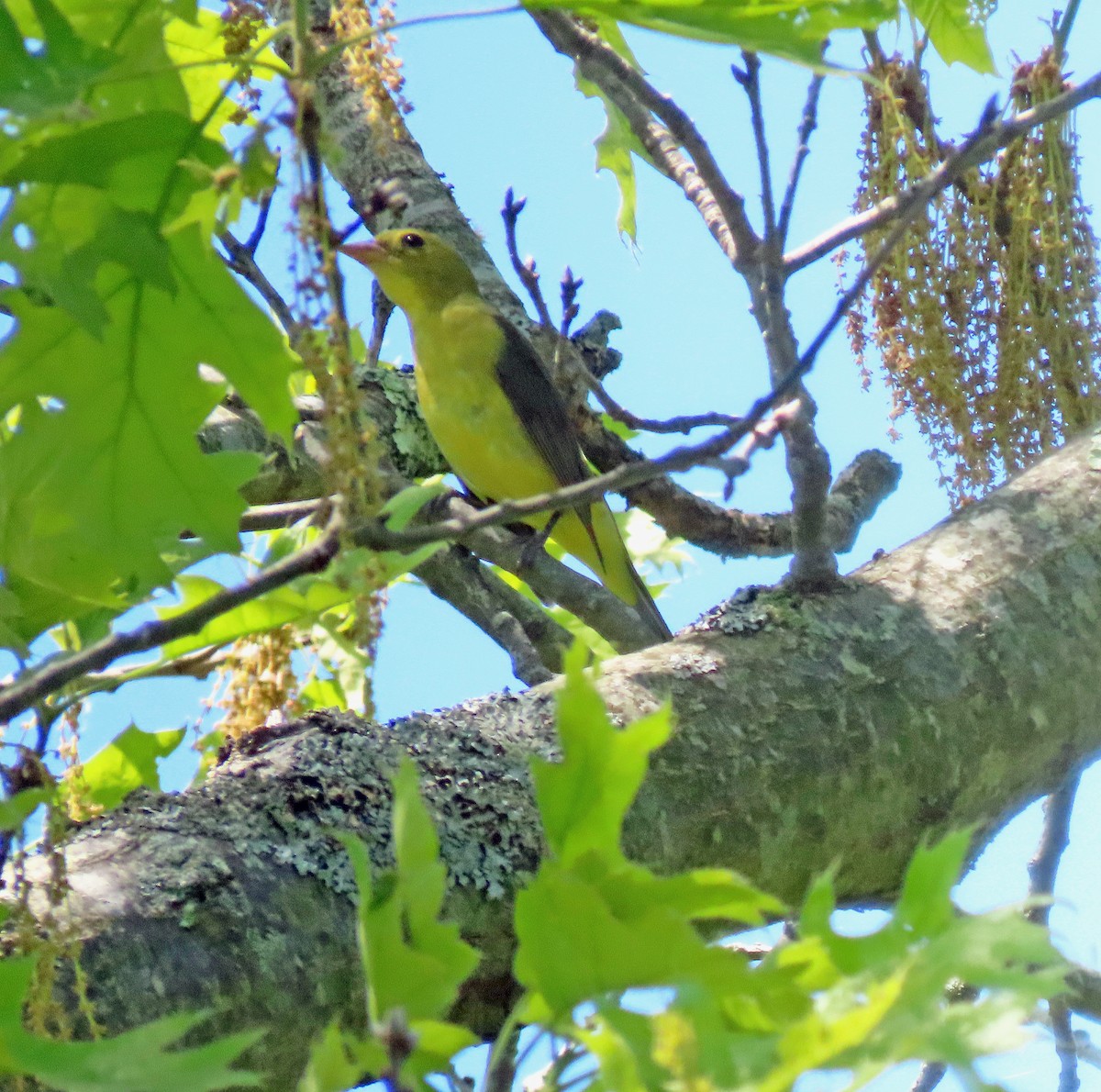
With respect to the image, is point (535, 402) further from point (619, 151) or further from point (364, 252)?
point (619, 151)

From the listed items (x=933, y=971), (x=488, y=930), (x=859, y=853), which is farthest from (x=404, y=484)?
(x=933, y=971)

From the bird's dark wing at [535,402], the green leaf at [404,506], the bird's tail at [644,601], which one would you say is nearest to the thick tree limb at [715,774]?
the green leaf at [404,506]

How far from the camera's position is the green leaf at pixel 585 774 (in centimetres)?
101

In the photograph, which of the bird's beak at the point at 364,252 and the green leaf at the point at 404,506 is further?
the bird's beak at the point at 364,252

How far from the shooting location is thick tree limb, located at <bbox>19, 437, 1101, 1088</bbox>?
1.74 m

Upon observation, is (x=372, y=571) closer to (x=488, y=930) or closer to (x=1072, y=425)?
(x=488, y=930)

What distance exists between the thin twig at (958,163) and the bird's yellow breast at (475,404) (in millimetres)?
2660

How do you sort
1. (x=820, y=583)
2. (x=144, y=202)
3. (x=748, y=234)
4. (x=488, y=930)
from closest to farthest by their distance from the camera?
(x=144, y=202)
(x=488, y=930)
(x=748, y=234)
(x=820, y=583)

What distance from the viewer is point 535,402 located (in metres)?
5.32

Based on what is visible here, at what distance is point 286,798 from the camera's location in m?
1.97

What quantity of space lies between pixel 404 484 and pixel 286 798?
664mm

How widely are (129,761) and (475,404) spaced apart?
2.95m

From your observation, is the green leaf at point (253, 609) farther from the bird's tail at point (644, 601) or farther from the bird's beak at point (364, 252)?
the bird's beak at point (364, 252)

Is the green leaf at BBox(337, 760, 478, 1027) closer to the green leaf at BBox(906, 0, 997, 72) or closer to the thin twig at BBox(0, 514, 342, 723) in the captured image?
the thin twig at BBox(0, 514, 342, 723)
